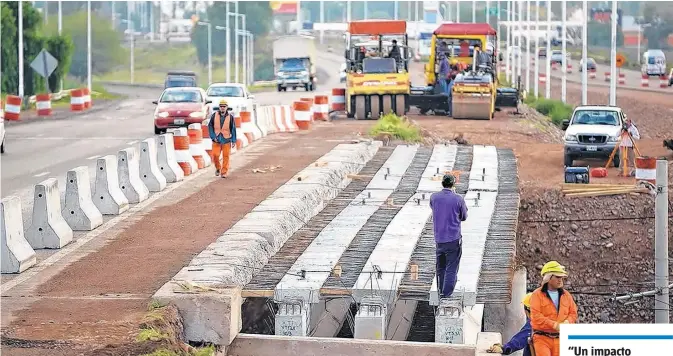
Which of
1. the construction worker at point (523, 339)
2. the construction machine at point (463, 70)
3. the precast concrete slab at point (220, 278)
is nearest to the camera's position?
the construction worker at point (523, 339)

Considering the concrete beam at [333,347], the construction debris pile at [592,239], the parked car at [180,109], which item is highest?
the parked car at [180,109]

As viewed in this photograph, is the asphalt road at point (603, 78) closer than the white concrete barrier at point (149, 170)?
No

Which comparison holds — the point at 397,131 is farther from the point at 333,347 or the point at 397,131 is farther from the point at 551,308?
the point at 551,308

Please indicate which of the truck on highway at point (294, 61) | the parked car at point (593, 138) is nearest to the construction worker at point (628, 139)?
the parked car at point (593, 138)

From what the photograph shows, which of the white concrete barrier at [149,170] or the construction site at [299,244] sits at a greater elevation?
the white concrete barrier at [149,170]

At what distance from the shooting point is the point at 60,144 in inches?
1486

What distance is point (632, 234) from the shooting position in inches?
1202

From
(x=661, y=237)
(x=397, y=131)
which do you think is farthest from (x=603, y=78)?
(x=661, y=237)

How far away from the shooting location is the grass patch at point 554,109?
58.6 meters

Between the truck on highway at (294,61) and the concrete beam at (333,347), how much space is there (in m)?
75.6

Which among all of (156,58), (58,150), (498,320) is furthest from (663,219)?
(156,58)

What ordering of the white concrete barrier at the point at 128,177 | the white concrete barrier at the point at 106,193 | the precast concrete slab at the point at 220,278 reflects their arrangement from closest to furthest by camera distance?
the precast concrete slab at the point at 220,278 < the white concrete barrier at the point at 106,193 < the white concrete barrier at the point at 128,177

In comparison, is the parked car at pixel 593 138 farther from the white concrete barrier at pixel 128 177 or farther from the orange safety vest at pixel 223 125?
the white concrete barrier at pixel 128 177

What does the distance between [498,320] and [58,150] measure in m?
20.0
